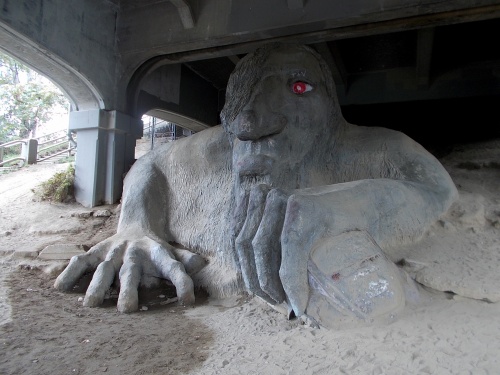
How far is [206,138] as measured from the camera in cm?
286

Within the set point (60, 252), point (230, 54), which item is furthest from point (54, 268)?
point (230, 54)

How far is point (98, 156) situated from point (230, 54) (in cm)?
139

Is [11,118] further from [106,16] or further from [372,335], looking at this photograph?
[372,335]

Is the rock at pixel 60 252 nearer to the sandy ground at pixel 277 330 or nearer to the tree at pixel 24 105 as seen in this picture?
the sandy ground at pixel 277 330

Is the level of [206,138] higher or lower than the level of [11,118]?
lower

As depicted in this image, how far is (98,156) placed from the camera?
3.43 metres

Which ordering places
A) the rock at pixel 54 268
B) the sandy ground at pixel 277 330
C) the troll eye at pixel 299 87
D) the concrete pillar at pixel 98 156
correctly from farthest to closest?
the concrete pillar at pixel 98 156 < the rock at pixel 54 268 < the troll eye at pixel 299 87 < the sandy ground at pixel 277 330

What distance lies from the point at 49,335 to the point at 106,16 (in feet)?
8.85

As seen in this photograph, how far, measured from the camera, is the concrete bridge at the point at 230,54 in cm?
268

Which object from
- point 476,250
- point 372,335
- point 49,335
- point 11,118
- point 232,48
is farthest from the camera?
point 11,118

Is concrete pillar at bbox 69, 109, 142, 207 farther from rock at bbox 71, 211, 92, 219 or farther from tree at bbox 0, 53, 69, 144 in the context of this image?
tree at bbox 0, 53, 69, 144

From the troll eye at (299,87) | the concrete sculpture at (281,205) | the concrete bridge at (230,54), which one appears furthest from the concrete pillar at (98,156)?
the troll eye at (299,87)


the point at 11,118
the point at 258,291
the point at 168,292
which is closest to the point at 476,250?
the point at 258,291

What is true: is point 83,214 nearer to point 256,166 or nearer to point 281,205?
point 256,166
